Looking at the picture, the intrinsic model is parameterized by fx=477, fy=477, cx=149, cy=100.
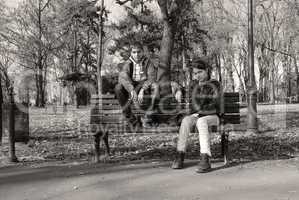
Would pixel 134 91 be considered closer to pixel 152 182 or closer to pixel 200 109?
pixel 200 109

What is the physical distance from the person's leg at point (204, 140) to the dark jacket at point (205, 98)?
0.40 ft

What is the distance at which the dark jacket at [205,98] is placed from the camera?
22.9 feet

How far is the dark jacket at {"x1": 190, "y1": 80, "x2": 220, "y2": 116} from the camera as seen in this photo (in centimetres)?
698

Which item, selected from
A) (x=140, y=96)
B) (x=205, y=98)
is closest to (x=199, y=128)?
(x=205, y=98)

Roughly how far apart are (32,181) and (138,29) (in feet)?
Result: 120

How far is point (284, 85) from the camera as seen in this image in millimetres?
70312

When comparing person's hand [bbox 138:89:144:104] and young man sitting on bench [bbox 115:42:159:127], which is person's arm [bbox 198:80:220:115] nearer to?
young man sitting on bench [bbox 115:42:159:127]

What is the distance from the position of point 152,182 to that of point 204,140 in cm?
105

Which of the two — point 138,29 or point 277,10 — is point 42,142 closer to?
point 138,29

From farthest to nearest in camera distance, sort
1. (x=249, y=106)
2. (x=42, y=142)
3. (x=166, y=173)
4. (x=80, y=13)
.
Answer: (x=80, y=13) → (x=249, y=106) → (x=42, y=142) → (x=166, y=173)

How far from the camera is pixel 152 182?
6.15m

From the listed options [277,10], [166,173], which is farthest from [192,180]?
[277,10]

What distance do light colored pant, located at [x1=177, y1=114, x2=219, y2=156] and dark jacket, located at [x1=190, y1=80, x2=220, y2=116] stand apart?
94mm

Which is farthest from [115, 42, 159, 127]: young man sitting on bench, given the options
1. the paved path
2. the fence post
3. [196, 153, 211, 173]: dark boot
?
[196, 153, 211, 173]: dark boot
